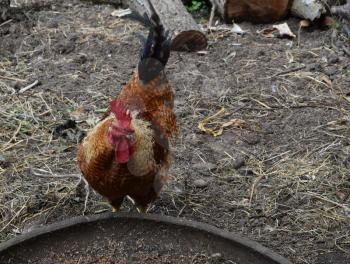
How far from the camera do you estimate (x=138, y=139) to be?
279 centimetres

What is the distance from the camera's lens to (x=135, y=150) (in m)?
2.77

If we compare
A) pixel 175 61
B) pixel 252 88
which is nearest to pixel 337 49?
pixel 252 88

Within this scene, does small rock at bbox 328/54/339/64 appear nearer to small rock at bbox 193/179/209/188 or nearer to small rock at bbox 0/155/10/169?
small rock at bbox 193/179/209/188

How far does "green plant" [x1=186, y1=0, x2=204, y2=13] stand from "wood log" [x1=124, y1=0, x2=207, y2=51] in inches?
24.2

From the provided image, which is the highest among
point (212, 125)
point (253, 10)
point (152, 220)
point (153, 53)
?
point (153, 53)

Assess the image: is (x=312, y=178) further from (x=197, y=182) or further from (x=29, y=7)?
(x=29, y=7)

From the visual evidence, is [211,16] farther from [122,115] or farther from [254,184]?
[122,115]

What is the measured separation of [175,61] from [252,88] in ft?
2.51

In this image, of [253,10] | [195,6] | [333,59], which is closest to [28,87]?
[195,6]

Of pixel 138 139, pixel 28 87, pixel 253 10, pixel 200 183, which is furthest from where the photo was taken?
pixel 253 10

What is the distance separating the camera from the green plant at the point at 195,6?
5.95 meters

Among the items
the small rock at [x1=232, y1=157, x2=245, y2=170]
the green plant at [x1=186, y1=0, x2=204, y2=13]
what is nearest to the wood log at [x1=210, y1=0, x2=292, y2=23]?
the green plant at [x1=186, y1=0, x2=204, y2=13]

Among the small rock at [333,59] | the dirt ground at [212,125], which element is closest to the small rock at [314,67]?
the dirt ground at [212,125]

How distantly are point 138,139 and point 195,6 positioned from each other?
345 centimetres
